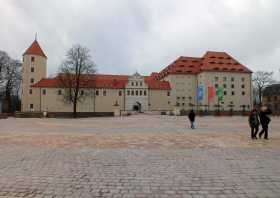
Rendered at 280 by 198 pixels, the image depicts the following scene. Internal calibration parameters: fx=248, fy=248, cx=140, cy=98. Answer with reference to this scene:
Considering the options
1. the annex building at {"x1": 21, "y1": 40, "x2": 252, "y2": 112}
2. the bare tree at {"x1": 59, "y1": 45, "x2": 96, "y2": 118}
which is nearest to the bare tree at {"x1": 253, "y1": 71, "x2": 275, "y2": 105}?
the annex building at {"x1": 21, "y1": 40, "x2": 252, "y2": 112}

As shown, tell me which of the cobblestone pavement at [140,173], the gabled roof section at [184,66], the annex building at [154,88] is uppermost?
the gabled roof section at [184,66]

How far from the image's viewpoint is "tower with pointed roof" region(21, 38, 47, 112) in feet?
247

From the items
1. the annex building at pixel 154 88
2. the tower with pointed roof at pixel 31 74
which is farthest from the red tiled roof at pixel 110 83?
the tower with pointed roof at pixel 31 74

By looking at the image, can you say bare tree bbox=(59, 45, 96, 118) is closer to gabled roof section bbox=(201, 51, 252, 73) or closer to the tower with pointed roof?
the tower with pointed roof

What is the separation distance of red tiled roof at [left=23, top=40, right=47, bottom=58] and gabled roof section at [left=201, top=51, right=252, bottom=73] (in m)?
55.1

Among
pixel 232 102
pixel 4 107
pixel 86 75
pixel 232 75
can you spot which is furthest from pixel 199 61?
pixel 4 107

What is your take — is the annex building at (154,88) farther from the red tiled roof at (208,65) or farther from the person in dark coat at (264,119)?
the person in dark coat at (264,119)

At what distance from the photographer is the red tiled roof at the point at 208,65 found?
91.3m

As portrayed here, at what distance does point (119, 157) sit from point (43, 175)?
2.74m

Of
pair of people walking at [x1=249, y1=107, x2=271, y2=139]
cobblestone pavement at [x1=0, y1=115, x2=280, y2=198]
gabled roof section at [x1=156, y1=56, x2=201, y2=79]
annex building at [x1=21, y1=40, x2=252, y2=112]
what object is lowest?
cobblestone pavement at [x1=0, y1=115, x2=280, y2=198]

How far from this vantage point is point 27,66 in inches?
2972

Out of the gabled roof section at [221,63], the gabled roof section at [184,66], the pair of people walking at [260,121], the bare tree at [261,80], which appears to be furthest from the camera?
the gabled roof section at [184,66]

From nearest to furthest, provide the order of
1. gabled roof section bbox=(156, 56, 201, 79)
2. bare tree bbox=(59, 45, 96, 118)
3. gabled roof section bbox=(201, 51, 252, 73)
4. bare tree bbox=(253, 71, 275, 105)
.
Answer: bare tree bbox=(59, 45, 96, 118)
bare tree bbox=(253, 71, 275, 105)
gabled roof section bbox=(201, 51, 252, 73)
gabled roof section bbox=(156, 56, 201, 79)

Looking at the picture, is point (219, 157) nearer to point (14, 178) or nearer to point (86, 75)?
point (14, 178)
